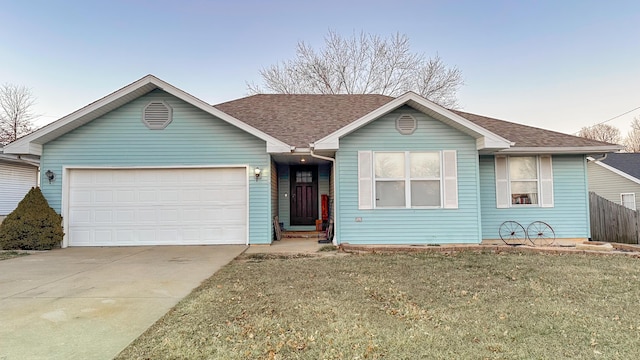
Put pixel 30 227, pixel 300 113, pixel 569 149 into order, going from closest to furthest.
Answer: pixel 30 227 → pixel 569 149 → pixel 300 113

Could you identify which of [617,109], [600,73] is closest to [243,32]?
[600,73]

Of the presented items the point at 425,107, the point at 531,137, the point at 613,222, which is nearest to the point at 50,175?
the point at 425,107

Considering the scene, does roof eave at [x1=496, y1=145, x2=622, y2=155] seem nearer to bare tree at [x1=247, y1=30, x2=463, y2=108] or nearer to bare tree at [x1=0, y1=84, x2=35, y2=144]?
bare tree at [x1=247, y1=30, x2=463, y2=108]

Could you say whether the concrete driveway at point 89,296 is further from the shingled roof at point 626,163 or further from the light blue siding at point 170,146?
the shingled roof at point 626,163

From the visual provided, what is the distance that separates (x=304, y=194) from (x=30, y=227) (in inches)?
298

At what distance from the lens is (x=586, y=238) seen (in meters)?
9.36

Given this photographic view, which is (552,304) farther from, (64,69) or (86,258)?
(64,69)

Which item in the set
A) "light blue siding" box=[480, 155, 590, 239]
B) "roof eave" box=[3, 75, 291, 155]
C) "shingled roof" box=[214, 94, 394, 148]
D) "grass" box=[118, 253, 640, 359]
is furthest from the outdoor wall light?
"light blue siding" box=[480, 155, 590, 239]

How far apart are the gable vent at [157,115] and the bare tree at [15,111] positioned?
22658mm

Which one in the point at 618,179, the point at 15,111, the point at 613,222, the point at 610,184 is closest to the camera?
the point at 613,222

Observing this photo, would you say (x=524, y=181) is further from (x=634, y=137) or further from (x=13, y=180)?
(x=634, y=137)

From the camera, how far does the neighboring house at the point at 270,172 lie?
28.2ft

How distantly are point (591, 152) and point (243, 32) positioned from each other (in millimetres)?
13675

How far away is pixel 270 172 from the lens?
9188 mm
